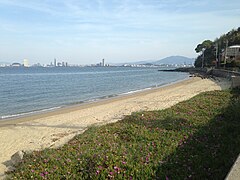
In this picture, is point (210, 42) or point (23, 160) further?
point (210, 42)

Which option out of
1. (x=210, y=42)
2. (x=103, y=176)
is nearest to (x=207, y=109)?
(x=103, y=176)

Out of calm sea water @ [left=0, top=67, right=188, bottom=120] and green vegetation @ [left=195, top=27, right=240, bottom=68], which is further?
green vegetation @ [left=195, top=27, right=240, bottom=68]

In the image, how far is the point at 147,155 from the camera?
5.27 metres

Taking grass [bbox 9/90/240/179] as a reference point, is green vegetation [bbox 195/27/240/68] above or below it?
above

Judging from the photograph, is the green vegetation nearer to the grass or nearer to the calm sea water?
the calm sea water

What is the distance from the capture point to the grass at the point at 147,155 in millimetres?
4434

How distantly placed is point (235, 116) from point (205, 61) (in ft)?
322

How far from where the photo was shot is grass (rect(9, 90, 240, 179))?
4434mm

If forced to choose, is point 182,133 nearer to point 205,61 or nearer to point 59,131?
point 59,131

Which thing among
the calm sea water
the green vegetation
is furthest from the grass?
the green vegetation

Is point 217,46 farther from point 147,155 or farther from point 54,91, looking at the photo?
point 147,155

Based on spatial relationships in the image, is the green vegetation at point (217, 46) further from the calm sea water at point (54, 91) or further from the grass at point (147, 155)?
the grass at point (147, 155)

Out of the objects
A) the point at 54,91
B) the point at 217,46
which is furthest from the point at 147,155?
the point at 217,46

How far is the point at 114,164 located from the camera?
4754mm
